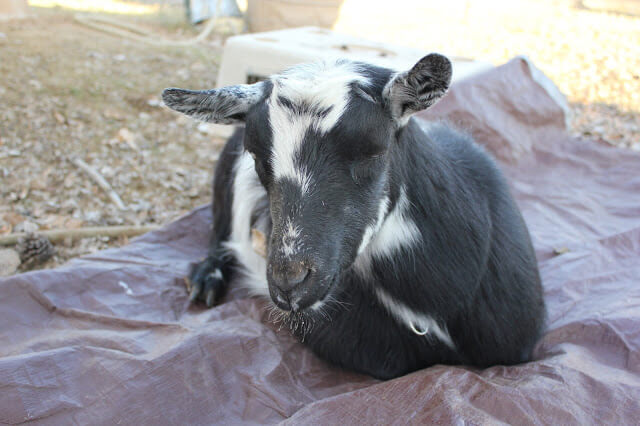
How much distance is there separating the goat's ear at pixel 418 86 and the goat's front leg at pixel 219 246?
1.25 m

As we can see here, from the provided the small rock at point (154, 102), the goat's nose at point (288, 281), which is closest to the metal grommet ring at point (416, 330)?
the goat's nose at point (288, 281)

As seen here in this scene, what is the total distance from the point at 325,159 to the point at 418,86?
378mm

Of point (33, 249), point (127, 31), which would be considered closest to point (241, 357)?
point (33, 249)

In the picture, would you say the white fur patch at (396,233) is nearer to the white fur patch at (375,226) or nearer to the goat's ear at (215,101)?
the white fur patch at (375,226)

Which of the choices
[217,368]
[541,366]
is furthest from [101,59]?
[541,366]

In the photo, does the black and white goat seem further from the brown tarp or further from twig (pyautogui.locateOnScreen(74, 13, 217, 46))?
twig (pyautogui.locateOnScreen(74, 13, 217, 46))

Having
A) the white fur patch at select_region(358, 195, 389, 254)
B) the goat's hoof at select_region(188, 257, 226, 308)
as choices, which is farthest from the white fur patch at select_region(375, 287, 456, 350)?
the goat's hoof at select_region(188, 257, 226, 308)

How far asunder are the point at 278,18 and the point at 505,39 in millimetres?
3353

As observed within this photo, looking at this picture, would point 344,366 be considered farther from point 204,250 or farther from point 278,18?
point 278,18

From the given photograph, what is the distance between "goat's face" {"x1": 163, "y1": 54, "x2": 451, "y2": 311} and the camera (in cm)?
165

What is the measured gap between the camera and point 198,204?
4.02m

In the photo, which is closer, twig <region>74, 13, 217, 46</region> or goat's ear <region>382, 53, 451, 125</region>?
goat's ear <region>382, 53, 451, 125</region>

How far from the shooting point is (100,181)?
12.9 ft

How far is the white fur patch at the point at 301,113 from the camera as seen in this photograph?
5.70ft
